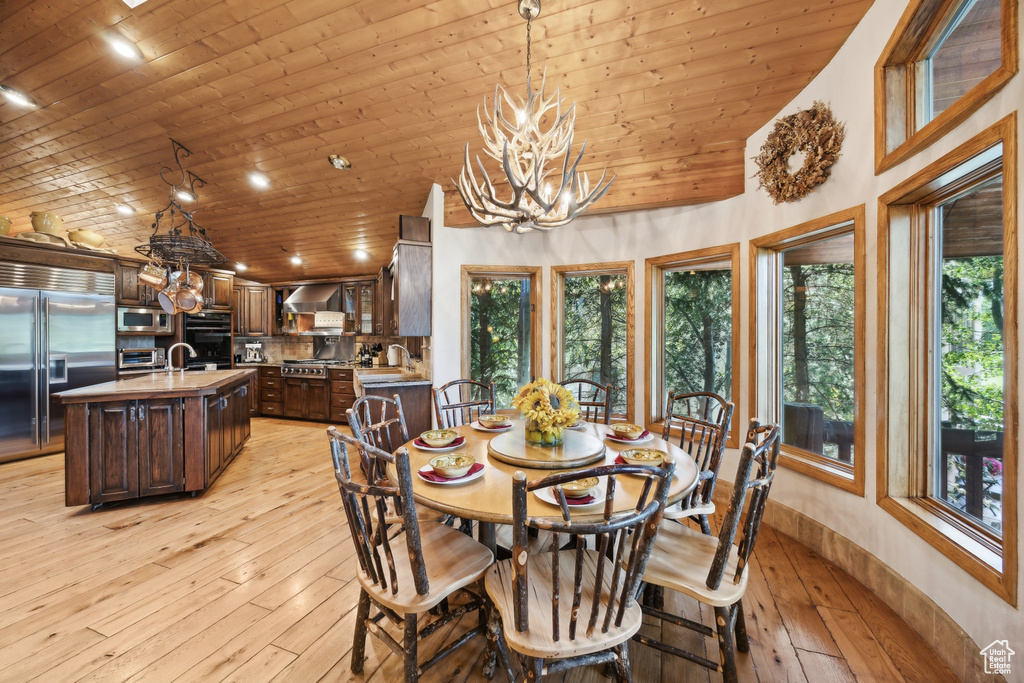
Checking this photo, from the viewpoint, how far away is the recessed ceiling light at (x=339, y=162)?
Answer: 399 cm

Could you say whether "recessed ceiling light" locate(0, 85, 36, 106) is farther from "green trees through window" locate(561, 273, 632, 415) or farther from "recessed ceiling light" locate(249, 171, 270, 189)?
"green trees through window" locate(561, 273, 632, 415)

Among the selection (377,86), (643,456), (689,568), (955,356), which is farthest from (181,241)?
(955,356)

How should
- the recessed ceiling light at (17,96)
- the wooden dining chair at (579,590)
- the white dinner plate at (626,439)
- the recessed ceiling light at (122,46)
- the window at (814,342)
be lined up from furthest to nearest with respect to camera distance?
the recessed ceiling light at (17,96) < the recessed ceiling light at (122,46) < the window at (814,342) < the white dinner plate at (626,439) < the wooden dining chair at (579,590)

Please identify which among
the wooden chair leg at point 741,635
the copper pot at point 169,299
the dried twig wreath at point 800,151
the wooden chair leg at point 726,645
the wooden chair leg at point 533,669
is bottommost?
the wooden chair leg at point 741,635

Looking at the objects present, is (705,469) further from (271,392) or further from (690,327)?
(271,392)

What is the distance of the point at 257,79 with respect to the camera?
3250 millimetres

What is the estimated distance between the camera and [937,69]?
6.39ft

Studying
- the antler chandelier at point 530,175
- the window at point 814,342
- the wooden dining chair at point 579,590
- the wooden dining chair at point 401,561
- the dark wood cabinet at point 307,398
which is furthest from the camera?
the dark wood cabinet at point 307,398

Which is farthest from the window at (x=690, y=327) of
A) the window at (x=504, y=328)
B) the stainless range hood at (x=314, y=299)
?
the stainless range hood at (x=314, y=299)

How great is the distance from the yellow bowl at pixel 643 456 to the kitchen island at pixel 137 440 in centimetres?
355

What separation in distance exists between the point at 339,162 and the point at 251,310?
4.41 m

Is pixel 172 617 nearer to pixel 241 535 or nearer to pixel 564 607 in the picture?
pixel 241 535

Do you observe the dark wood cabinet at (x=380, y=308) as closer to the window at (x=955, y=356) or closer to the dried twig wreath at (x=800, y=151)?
the dried twig wreath at (x=800, y=151)

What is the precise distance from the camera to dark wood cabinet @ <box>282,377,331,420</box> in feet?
21.5
